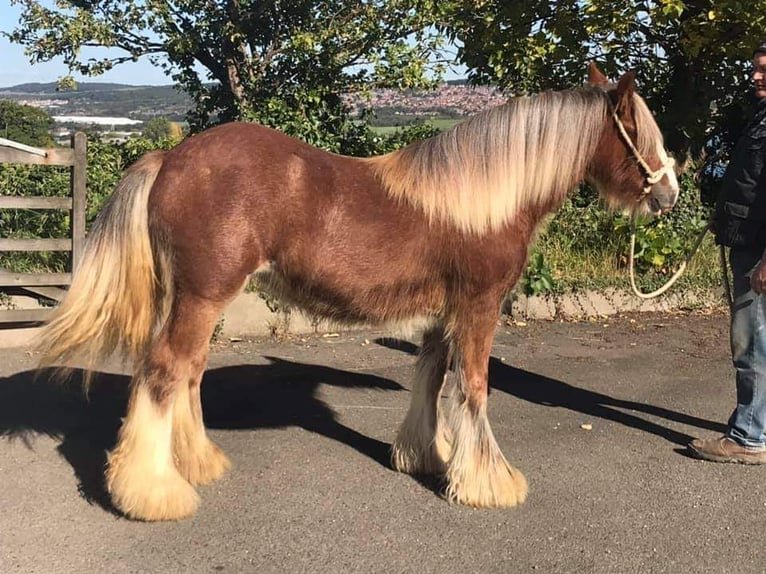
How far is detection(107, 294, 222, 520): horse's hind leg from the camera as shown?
3461 mm

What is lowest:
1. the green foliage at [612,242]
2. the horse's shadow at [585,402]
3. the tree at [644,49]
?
the horse's shadow at [585,402]

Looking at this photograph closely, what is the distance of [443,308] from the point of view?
3.78m

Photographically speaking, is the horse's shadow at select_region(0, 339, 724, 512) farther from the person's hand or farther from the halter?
the halter

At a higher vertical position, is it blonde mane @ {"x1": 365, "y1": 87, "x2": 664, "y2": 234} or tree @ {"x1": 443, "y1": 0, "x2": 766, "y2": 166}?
tree @ {"x1": 443, "y1": 0, "x2": 766, "y2": 166}

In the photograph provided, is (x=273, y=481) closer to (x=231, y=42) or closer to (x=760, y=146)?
(x=760, y=146)

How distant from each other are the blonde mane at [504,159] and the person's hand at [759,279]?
837mm

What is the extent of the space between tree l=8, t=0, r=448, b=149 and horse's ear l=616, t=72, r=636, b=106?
252 inches

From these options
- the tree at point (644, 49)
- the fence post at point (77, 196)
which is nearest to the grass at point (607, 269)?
the tree at point (644, 49)

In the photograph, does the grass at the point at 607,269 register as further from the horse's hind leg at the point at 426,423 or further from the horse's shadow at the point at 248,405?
the horse's hind leg at the point at 426,423

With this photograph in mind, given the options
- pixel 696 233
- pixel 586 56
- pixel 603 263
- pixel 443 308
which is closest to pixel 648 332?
pixel 603 263

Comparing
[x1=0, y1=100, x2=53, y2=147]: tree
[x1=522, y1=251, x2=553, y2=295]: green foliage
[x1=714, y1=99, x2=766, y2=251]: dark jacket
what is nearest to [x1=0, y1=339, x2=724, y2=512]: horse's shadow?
[x1=714, y1=99, x2=766, y2=251]: dark jacket

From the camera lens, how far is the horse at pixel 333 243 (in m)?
3.47

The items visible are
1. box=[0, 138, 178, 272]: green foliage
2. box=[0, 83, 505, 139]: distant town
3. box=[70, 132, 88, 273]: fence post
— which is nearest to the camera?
box=[70, 132, 88, 273]: fence post

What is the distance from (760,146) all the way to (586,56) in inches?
166
